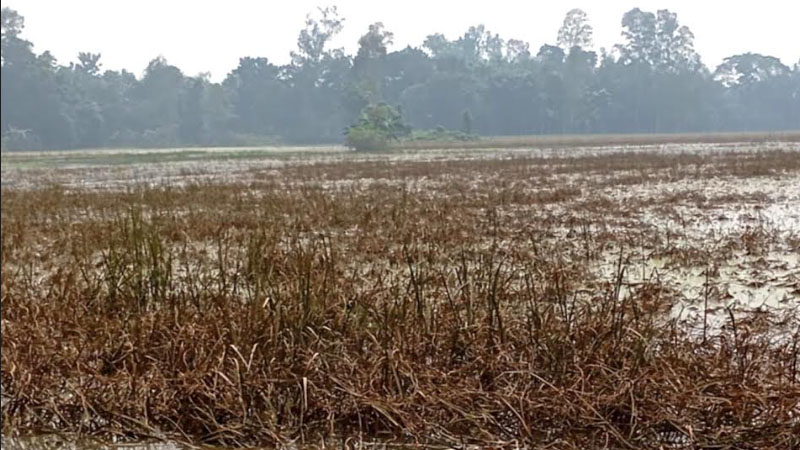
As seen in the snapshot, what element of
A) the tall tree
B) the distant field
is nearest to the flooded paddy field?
the distant field

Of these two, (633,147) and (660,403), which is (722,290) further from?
(633,147)

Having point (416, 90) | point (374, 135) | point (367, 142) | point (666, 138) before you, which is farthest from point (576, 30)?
point (367, 142)

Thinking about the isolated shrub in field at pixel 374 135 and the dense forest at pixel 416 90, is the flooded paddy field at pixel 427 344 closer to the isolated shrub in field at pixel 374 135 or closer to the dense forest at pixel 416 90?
the dense forest at pixel 416 90

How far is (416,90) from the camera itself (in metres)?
6.06

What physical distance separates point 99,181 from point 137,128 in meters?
2.83

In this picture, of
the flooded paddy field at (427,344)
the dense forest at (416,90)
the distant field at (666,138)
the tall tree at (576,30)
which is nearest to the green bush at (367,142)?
the distant field at (666,138)

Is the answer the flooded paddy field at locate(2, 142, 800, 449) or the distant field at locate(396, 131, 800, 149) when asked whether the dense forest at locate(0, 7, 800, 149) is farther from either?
the flooded paddy field at locate(2, 142, 800, 449)

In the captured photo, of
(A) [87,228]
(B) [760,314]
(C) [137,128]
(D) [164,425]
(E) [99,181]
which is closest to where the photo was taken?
(D) [164,425]

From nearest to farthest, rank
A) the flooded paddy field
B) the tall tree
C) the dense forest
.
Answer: the flooded paddy field → the tall tree → the dense forest

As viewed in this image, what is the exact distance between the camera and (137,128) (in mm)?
8500

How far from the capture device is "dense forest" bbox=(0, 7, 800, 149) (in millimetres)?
3943

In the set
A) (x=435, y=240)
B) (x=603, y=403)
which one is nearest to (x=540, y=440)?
(x=603, y=403)

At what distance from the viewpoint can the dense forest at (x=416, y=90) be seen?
3943mm

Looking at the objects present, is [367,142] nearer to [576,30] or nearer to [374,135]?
[374,135]
